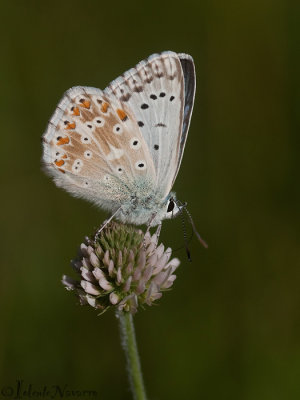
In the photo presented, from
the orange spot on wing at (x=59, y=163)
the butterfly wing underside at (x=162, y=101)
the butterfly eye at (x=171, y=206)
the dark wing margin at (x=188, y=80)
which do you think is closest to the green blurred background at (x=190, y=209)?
the butterfly eye at (x=171, y=206)

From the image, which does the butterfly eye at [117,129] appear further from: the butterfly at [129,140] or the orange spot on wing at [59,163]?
the orange spot on wing at [59,163]

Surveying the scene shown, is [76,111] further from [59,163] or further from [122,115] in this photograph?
[59,163]

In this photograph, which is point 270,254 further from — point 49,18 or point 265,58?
point 49,18

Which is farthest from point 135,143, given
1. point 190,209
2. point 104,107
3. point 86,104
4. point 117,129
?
point 190,209

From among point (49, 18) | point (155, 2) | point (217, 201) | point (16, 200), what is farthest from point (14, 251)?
point (155, 2)

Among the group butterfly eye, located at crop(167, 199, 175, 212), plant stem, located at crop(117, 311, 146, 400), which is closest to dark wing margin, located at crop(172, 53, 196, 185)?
butterfly eye, located at crop(167, 199, 175, 212)

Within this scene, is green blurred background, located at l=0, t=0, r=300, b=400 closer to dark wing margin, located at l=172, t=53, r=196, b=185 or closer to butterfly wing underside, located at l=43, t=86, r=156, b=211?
butterfly wing underside, located at l=43, t=86, r=156, b=211

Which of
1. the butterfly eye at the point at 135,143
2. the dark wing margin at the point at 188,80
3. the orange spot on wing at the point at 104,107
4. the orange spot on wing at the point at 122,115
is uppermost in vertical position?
the dark wing margin at the point at 188,80
